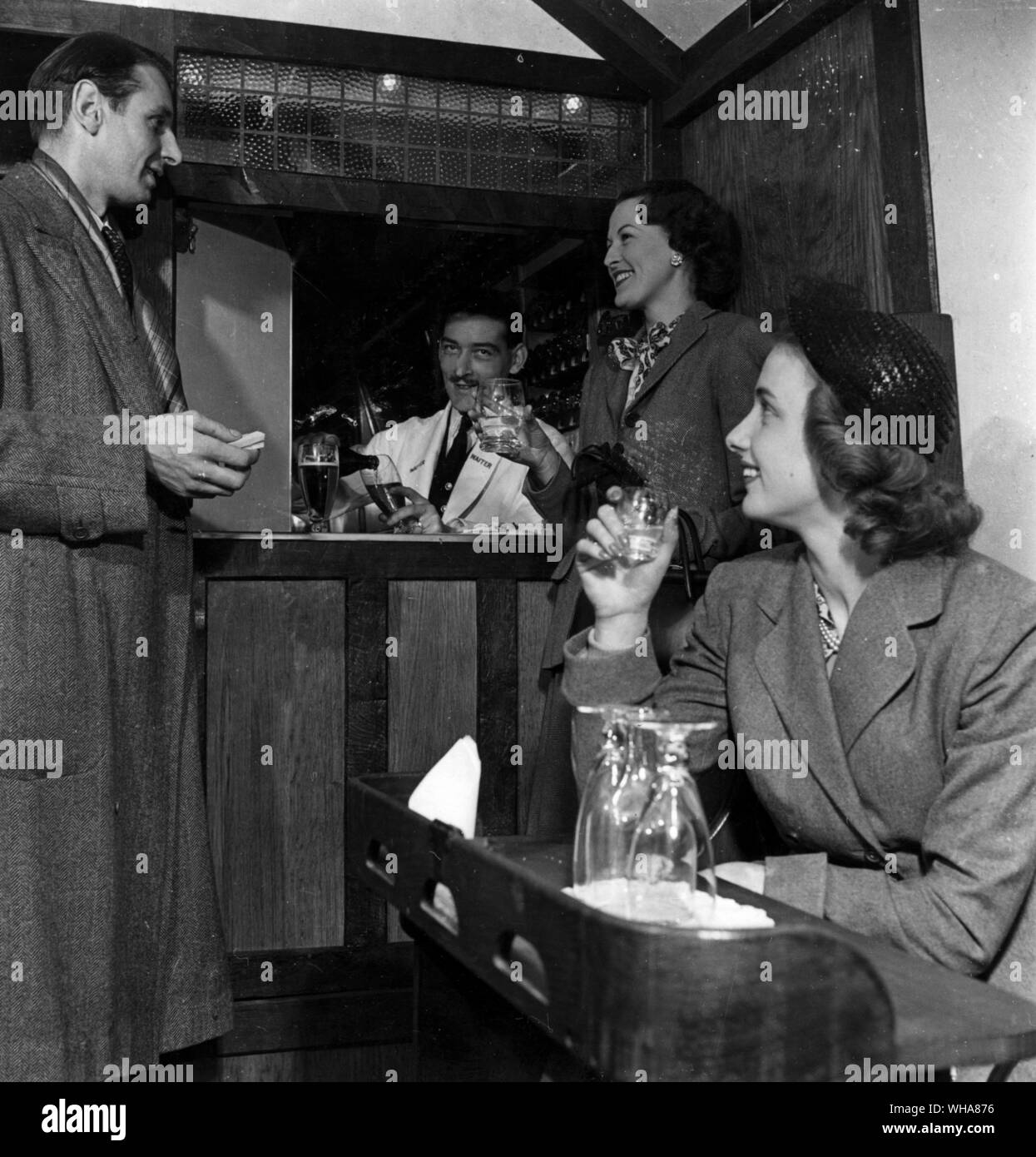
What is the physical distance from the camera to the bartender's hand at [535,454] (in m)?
2.81

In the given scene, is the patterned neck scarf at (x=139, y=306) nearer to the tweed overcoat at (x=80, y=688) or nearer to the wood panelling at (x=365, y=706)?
the tweed overcoat at (x=80, y=688)

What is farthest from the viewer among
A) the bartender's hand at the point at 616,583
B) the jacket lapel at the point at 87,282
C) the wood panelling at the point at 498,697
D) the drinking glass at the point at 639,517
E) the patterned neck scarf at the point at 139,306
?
the wood panelling at the point at 498,697

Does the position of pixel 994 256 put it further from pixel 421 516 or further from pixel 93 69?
pixel 93 69

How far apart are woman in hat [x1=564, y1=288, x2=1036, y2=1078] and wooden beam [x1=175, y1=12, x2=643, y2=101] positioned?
1796mm

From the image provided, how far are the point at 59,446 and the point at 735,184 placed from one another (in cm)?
185

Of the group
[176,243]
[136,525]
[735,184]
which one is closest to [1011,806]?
[136,525]

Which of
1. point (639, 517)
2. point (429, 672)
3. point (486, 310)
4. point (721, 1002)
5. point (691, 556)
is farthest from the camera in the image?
point (486, 310)

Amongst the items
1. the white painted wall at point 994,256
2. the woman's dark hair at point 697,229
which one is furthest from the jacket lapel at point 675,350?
the white painted wall at point 994,256

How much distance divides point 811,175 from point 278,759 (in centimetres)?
178

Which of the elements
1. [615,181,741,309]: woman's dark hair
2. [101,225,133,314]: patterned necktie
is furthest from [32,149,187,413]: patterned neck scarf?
[615,181,741,309]: woman's dark hair

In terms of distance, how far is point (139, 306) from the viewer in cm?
285

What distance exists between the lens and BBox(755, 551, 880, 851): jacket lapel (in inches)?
67.4

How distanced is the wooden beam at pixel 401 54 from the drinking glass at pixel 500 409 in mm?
1145

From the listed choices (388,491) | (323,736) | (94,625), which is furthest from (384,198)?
(94,625)
